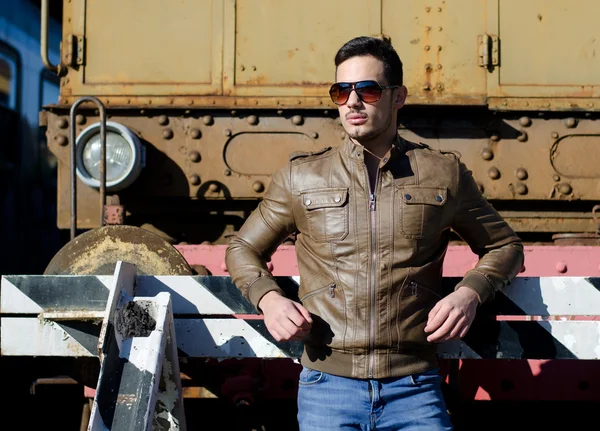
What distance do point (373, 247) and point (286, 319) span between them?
30 cm

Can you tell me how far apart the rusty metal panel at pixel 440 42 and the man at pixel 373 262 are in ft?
7.34

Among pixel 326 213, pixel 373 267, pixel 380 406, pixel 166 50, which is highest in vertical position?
pixel 166 50

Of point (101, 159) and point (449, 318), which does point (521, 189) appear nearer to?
point (101, 159)

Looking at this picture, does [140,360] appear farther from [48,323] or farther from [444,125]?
[444,125]

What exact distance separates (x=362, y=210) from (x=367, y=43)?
0.46 m

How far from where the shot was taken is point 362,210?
2.11m

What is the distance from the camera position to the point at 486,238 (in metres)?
2.23

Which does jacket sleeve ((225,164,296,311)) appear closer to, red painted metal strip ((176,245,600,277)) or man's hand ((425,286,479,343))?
man's hand ((425,286,479,343))

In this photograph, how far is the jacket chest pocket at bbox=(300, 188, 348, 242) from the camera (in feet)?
6.95

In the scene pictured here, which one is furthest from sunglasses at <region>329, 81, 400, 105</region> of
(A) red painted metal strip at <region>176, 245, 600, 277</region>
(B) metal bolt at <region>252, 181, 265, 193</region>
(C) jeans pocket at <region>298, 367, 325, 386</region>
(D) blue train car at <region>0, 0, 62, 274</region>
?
(D) blue train car at <region>0, 0, 62, 274</region>

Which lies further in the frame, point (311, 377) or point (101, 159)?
point (101, 159)

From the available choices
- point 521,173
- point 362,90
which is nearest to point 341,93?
point 362,90

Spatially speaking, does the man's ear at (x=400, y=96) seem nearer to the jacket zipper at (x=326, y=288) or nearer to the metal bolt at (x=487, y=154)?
the jacket zipper at (x=326, y=288)

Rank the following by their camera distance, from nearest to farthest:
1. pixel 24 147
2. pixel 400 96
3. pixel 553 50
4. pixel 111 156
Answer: pixel 400 96 < pixel 111 156 < pixel 553 50 < pixel 24 147
